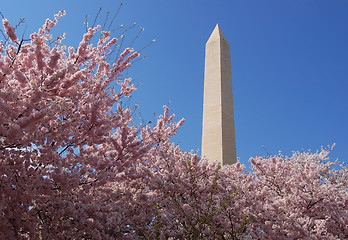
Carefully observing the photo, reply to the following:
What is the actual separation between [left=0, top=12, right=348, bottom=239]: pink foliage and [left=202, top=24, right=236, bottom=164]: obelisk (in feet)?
19.0

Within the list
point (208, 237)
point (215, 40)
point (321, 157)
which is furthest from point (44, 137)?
point (215, 40)

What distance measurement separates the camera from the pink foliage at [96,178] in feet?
10.1

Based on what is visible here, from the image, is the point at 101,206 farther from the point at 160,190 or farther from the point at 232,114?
the point at 232,114

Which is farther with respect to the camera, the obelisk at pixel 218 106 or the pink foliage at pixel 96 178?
the obelisk at pixel 218 106

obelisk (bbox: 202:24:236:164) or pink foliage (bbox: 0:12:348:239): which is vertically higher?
obelisk (bbox: 202:24:236:164)

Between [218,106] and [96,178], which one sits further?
[218,106]

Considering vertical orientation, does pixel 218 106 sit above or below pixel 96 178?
above

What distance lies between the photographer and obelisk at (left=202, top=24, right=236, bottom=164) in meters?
11.5

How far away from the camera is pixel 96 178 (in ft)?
12.2

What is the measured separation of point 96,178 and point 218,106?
892 cm

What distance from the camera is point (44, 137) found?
3.16 m

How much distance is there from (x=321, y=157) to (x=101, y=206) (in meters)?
7.53

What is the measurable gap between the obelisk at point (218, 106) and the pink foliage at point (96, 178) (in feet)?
19.0

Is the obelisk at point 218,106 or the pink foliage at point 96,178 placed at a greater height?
the obelisk at point 218,106
